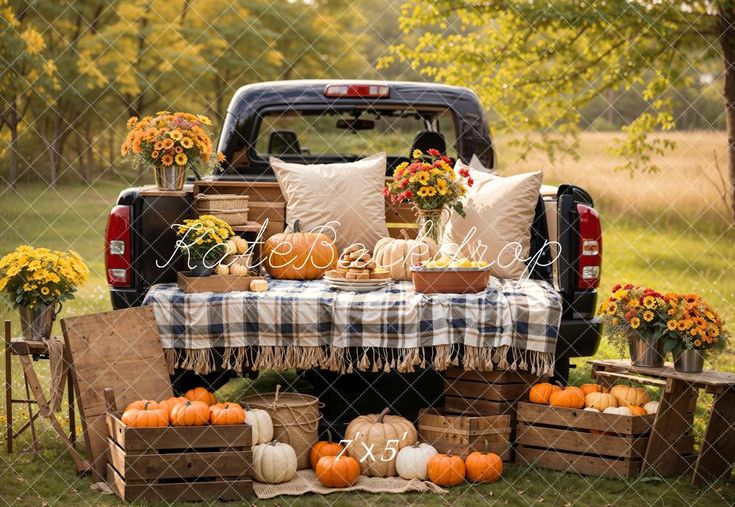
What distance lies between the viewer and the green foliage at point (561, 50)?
35.8 ft

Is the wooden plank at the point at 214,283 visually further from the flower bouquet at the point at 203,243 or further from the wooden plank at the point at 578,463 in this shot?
the wooden plank at the point at 578,463

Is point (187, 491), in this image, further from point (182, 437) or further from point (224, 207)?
point (224, 207)

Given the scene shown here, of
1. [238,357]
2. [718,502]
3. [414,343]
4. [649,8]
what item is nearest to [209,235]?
[238,357]

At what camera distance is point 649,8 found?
11.2m

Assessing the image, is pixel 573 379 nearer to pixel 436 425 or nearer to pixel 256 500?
pixel 436 425

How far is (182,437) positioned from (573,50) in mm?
9525

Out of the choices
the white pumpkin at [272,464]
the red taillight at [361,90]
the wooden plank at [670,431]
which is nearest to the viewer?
the white pumpkin at [272,464]

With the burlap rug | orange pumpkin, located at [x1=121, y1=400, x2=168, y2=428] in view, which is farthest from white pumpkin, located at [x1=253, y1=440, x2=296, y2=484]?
orange pumpkin, located at [x1=121, y1=400, x2=168, y2=428]

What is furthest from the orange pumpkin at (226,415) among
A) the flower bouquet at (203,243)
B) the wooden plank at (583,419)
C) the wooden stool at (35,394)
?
the wooden plank at (583,419)

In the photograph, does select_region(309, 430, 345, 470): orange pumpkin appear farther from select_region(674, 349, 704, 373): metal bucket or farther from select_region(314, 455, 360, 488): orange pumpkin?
select_region(674, 349, 704, 373): metal bucket

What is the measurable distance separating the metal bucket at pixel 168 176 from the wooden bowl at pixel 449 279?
1292 millimetres

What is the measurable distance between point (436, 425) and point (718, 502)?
121 cm

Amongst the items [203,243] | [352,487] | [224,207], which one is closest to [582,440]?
[352,487]

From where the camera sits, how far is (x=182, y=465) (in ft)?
13.0
